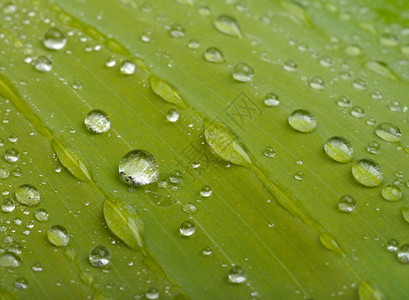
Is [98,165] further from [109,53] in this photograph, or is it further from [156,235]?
[109,53]

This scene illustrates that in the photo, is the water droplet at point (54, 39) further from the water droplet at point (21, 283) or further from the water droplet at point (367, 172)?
the water droplet at point (367, 172)

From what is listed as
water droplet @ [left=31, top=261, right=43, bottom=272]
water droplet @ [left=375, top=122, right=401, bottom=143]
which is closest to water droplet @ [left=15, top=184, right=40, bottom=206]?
water droplet @ [left=31, top=261, right=43, bottom=272]

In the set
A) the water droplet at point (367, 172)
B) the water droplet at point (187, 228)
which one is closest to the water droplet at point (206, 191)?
the water droplet at point (187, 228)

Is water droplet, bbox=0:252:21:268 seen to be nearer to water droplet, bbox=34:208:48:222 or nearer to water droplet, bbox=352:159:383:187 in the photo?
water droplet, bbox=34:208:48:222

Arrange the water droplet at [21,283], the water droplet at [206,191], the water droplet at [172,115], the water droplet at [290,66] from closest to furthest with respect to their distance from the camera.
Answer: the water droplet at [21,283], the water droplet at [206,191], the water droplet at [172,115], the water droplet at [290,66]

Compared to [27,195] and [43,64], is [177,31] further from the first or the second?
[27,195]
